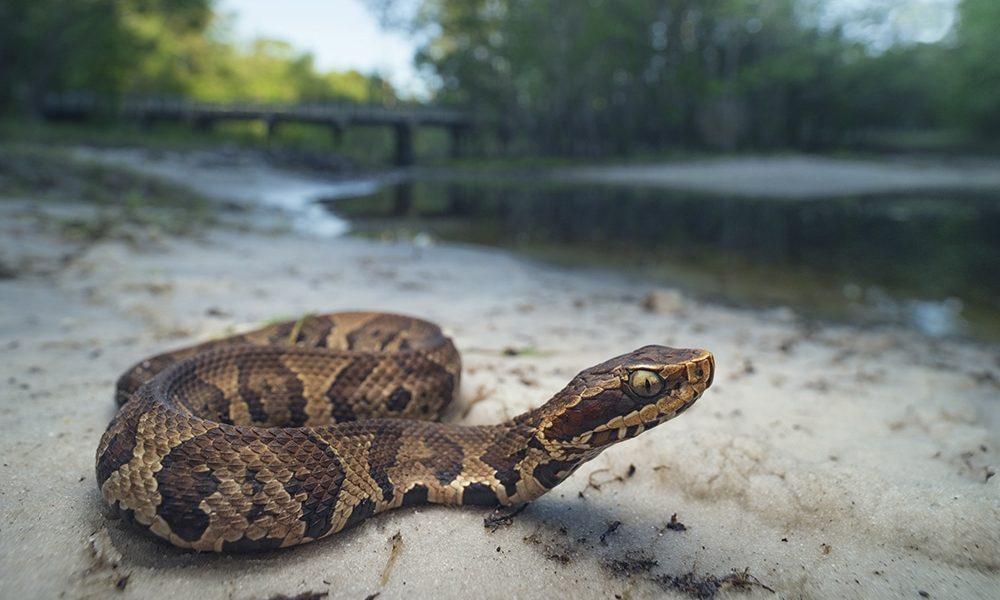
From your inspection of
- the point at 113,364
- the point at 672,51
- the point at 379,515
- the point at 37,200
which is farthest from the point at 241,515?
the point at 672,51

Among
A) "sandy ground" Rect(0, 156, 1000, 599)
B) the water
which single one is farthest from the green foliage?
"sandy ground" Rect(0, 156, 1000, 599)

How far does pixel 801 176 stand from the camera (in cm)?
3550

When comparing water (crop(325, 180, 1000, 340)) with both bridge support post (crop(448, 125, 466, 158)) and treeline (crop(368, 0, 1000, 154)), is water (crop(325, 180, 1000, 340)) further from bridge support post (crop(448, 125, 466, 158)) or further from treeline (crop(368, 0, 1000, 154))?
bridge support post (crop(448, 125, 466, 158))

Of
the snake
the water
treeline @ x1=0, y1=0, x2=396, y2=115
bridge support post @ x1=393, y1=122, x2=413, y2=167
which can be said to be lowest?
the water

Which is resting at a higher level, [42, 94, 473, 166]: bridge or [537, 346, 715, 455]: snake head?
[42, 94, 473, 166]: bridge

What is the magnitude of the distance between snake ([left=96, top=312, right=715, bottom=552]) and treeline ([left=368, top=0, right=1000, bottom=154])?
159ft

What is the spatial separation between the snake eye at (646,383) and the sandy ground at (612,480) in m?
0.61

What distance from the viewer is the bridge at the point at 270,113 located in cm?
3953

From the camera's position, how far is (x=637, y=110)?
55031mm

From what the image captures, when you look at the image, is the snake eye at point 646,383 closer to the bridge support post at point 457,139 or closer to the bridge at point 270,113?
the bridge at point 270,113

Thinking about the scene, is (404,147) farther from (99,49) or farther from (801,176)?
(801,176)

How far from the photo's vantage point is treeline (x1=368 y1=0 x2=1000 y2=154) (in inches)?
1905

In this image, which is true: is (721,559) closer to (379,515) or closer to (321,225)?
(379,515)

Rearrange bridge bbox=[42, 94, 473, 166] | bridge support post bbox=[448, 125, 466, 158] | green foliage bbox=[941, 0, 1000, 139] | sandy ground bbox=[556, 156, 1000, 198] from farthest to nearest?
Result: bridge support post bbox=[448, 125, 466, 158]
green foliage bbox=[941, 0, 1000, 139]
bridge bbox=[42, 94, 473, 166]
sandy ground bbox=[556, 156, 1000, 198]
